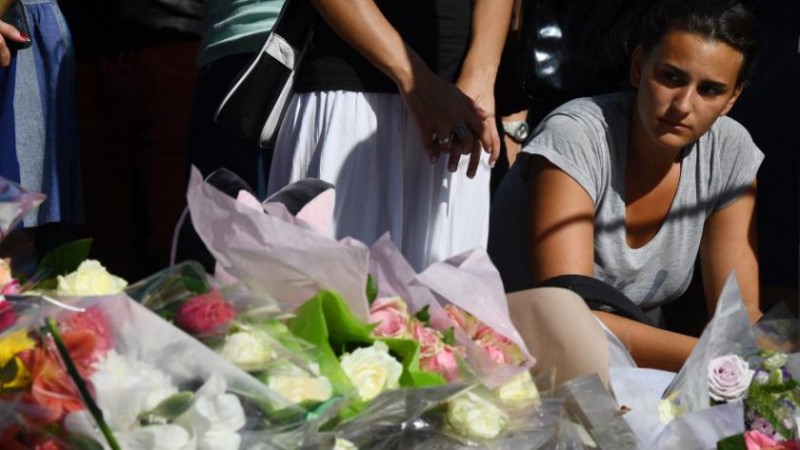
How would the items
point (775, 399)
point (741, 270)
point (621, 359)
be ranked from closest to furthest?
point (775, 399) < point (621, 359) < point (741, 270)

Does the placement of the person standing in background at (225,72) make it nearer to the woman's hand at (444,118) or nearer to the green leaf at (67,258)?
the woman's hand at (444,118)

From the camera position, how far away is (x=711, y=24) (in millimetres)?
2906

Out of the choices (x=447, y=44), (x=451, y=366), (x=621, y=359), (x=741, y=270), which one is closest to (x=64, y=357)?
(x=451, y=366)

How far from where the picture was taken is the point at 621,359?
6.16 feet

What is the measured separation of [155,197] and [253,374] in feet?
8.56

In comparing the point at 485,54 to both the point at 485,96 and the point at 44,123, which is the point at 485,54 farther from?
the point at 44,123

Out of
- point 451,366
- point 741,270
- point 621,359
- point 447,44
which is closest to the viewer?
point 451,366

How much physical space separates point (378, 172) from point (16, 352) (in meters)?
1.38

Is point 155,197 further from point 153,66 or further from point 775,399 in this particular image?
point 775,399

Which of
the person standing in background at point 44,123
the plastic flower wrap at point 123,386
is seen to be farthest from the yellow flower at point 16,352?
the person standing in background at point 44,123

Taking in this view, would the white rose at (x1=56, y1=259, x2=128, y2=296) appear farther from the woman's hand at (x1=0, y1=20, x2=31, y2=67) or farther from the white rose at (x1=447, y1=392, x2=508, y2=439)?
the woman's hand at (x1=0, y1=20, x2=31, y2=67)

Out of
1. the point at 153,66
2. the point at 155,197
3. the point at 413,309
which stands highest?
the point at 413,309

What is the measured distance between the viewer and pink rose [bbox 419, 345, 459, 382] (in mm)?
1496

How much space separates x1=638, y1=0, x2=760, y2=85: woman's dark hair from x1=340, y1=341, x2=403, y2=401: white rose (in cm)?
170
